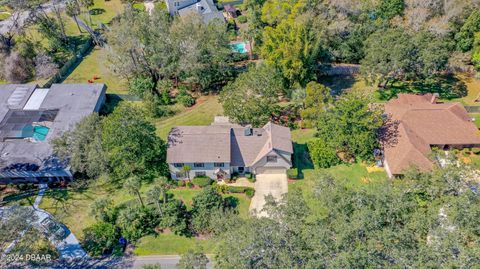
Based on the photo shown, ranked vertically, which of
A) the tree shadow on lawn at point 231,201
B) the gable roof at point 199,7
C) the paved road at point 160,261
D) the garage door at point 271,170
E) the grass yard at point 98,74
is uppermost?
the gable roof at point 199,7

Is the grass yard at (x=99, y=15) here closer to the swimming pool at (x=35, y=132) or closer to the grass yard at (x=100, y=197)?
the swimming pool at (x=35, y=132)

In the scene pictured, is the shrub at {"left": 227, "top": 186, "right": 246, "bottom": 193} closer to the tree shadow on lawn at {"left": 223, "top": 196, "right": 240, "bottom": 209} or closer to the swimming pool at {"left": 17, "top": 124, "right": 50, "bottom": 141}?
the tree shadow on lawn at {"left": 223, "top": 196, "right": 240, "bottom": 209}

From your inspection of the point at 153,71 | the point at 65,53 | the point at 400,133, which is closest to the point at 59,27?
the point at 65,53

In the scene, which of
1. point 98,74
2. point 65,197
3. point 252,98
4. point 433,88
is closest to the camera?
point 65,197

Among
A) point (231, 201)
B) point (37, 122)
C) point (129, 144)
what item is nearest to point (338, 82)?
point (231, 201)

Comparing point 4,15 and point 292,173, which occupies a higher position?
point 4,15

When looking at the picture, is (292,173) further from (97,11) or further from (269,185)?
(97,11)

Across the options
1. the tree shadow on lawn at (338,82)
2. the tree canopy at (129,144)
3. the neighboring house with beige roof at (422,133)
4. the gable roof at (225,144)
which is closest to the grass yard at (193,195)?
the tree canopy at (129,144)
